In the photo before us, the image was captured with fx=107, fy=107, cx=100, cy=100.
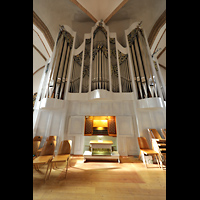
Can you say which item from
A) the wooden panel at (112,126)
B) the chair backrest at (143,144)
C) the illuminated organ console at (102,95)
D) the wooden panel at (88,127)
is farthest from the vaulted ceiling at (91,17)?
the chair backrest at (143,144)

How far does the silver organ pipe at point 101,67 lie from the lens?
4.73m

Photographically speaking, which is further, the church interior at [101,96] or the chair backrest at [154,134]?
the chair backrest at [154,134]

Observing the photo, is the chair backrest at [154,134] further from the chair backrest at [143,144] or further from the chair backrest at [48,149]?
the chair backrest at [48,149]

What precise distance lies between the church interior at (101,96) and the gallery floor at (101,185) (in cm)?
7

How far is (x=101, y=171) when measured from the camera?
289 cm

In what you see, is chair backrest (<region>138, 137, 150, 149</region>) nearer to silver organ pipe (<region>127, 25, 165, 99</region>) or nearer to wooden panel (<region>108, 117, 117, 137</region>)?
wooden panel (<region>108, 117, 117, 137</region>)

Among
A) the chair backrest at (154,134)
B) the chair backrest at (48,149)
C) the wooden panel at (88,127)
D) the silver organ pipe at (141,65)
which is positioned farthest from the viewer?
the wooden panel at (88,127)

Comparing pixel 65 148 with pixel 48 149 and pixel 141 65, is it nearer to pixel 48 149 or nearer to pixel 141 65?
pixel 48 149

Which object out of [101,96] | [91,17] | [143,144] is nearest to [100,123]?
[101,96]

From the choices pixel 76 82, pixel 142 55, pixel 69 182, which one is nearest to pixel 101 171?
pixel 69 182

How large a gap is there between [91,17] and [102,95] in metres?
5.10
